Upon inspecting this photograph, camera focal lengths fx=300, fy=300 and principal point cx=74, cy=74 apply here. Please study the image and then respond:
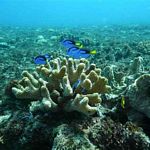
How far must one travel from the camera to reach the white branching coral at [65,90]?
4482 millimetres

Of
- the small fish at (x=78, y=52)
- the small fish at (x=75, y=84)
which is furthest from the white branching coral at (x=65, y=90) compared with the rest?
the small fish at (x=78, y=52)

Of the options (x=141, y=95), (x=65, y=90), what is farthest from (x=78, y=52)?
(x=141, y=95)

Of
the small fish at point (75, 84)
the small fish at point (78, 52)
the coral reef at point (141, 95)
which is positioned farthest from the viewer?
the small fish at point (78, 52)

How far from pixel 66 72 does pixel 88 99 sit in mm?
709

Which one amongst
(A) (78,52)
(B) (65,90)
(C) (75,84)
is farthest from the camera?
(A) (78,52)

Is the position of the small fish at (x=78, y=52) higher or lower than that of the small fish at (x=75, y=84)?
lower

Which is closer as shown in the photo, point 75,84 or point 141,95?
point 141,95

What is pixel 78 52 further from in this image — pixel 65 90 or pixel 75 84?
pixel 65 90

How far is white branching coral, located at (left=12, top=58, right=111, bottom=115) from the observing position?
4.48m

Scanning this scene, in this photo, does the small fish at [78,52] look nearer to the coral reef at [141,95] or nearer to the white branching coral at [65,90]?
the white branching coral at [65,90]

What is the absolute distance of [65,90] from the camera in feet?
15.2

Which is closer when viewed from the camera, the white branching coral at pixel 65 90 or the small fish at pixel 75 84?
the white branching coral at pixel 65 90

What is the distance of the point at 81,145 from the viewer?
3918 mm

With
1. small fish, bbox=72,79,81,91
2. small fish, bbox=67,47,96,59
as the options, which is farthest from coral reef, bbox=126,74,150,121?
small fish, bbox=67,47,96,59
